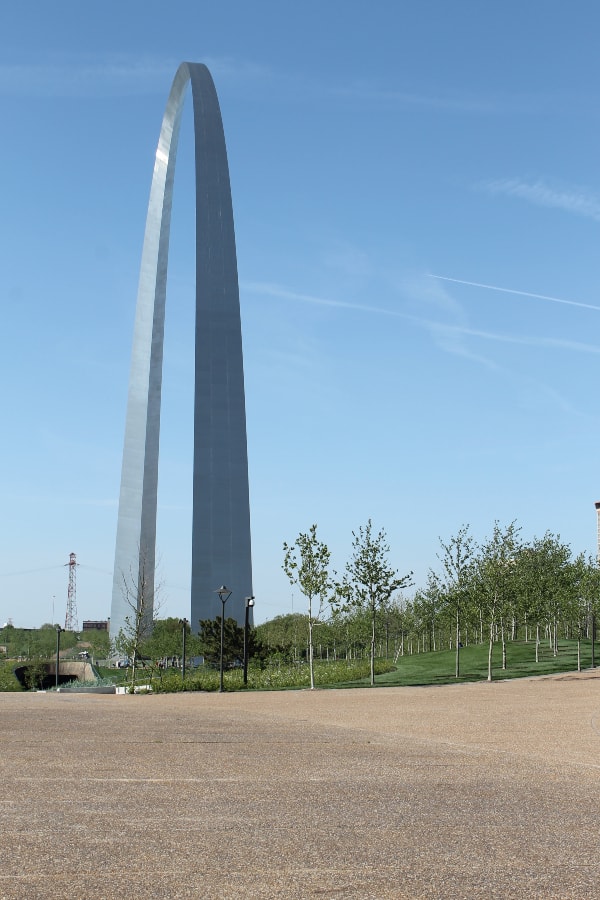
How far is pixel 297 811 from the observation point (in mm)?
10375

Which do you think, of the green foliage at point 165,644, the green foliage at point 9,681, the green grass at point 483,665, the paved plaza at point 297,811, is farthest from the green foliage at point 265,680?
the paved plaza at point 297,811

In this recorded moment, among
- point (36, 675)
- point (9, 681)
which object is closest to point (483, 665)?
point (9, 681)

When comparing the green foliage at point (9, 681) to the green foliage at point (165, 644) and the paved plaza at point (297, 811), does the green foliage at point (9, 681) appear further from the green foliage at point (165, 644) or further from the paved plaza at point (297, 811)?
the paved plaza at point (297, 811)

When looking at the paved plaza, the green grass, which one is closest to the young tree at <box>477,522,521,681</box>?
the green grass

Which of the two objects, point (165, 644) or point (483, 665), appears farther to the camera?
point (165, 644)

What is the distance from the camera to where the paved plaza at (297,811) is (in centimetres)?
751

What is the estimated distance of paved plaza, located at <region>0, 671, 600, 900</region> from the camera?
751cm

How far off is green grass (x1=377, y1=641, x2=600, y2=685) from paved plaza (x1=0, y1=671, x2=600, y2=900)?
27.4 meters

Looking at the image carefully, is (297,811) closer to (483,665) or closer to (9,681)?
(483,665)

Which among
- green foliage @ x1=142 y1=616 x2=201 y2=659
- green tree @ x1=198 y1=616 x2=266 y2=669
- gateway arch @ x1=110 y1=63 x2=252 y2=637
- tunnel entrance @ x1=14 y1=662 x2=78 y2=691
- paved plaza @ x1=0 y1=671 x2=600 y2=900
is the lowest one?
tunnel entrance @ x1=14 y1=662 x2=78 y2=691

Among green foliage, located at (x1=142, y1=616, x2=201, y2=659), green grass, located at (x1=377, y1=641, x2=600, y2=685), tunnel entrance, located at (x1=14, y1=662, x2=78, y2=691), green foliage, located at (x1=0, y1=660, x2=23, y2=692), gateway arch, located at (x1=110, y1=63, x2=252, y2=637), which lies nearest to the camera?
green grass, located at (x1=377, y1=641, x2=600, y2=685)

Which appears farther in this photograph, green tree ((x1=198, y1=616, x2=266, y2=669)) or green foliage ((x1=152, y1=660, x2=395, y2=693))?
green tree ((x1=198, y1=616, x2=266, y2=669))

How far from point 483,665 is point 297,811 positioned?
51319 millimetres

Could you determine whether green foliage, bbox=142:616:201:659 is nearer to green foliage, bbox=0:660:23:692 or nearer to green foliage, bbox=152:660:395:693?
green foliage, bbox=0:660:23:692
